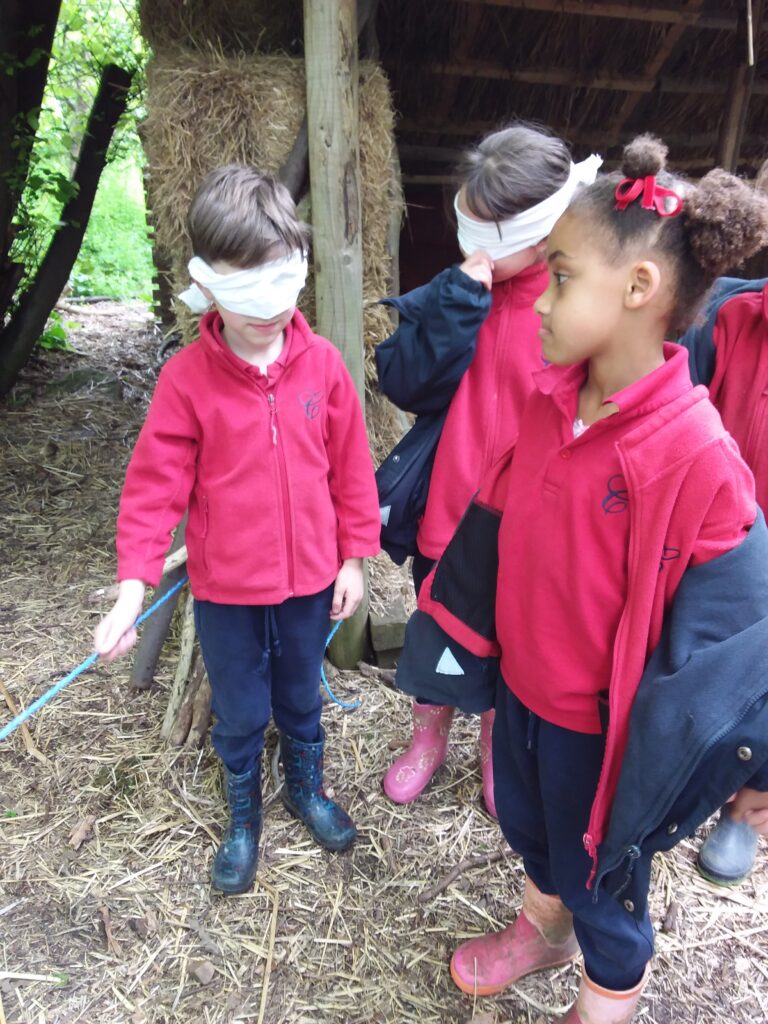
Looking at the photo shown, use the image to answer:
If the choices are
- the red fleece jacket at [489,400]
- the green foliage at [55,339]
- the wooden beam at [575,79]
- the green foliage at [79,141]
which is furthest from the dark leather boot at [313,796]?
the green foliage at [55,339]

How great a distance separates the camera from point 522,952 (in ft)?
6.27

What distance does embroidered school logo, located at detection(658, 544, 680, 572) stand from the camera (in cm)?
124

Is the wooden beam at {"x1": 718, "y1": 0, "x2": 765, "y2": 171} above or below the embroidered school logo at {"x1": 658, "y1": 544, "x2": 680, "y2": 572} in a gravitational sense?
above

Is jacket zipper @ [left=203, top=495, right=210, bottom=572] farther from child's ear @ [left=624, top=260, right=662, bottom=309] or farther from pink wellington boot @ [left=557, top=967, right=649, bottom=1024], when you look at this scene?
pink wellington boot @ [left=557, top=967, right=649, bottom=1024]

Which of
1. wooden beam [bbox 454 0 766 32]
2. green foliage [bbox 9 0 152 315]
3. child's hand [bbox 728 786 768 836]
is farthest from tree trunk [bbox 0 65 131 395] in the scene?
child's hand [bbox 728 786 768 836]

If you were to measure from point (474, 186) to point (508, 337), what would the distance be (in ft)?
1.24

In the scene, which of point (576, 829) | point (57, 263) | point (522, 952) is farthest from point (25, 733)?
point (57, 263)

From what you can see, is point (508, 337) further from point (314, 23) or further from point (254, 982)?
point (254, 982)

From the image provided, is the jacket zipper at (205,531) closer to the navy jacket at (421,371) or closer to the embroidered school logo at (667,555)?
the navy jacket at (421,371)

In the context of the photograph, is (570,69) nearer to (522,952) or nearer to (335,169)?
(335,169)

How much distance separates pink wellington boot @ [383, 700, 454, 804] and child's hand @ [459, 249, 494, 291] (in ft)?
4.55

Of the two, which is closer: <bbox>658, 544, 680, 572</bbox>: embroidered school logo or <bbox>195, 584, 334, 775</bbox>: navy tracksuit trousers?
<bbox>658, 544, 680, 572</bbox>: embroidered school logo

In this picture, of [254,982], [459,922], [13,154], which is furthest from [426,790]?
[13,154]

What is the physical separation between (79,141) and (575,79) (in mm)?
5513
